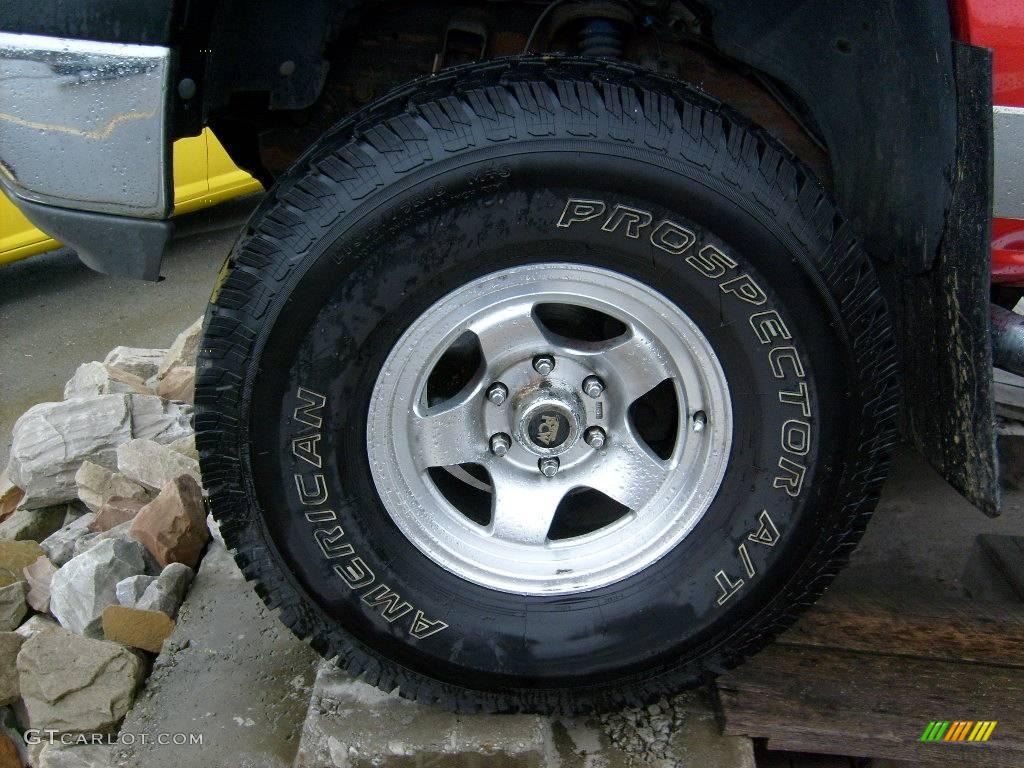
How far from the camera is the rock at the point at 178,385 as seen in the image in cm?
409

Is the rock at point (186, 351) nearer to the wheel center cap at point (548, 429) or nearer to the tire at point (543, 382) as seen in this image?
the tire at point (543, 382)

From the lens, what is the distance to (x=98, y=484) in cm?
357

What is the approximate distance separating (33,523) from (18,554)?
431 mm

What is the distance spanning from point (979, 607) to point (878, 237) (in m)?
1.05

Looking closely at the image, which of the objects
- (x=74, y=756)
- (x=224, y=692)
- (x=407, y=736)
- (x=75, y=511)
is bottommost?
(x=75, y=511)

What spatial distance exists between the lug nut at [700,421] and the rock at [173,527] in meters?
1.76

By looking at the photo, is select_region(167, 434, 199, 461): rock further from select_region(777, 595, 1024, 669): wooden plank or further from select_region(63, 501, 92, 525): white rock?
select_region(777, 595, 1024, 669): wooden plank

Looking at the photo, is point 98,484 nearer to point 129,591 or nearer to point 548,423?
point 129,591

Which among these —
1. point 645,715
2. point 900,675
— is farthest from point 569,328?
point 900,675

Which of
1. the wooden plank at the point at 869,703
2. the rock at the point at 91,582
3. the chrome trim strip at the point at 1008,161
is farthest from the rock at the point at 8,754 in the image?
the chrome trim strip at the point at 1008,161

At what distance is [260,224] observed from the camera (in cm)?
180

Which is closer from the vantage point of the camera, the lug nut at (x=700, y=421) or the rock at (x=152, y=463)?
the lug nut at (x=700, y=421)

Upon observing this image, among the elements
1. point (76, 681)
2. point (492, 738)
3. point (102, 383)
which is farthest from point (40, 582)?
point (492, 738)

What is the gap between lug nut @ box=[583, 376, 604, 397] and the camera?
2074mm
